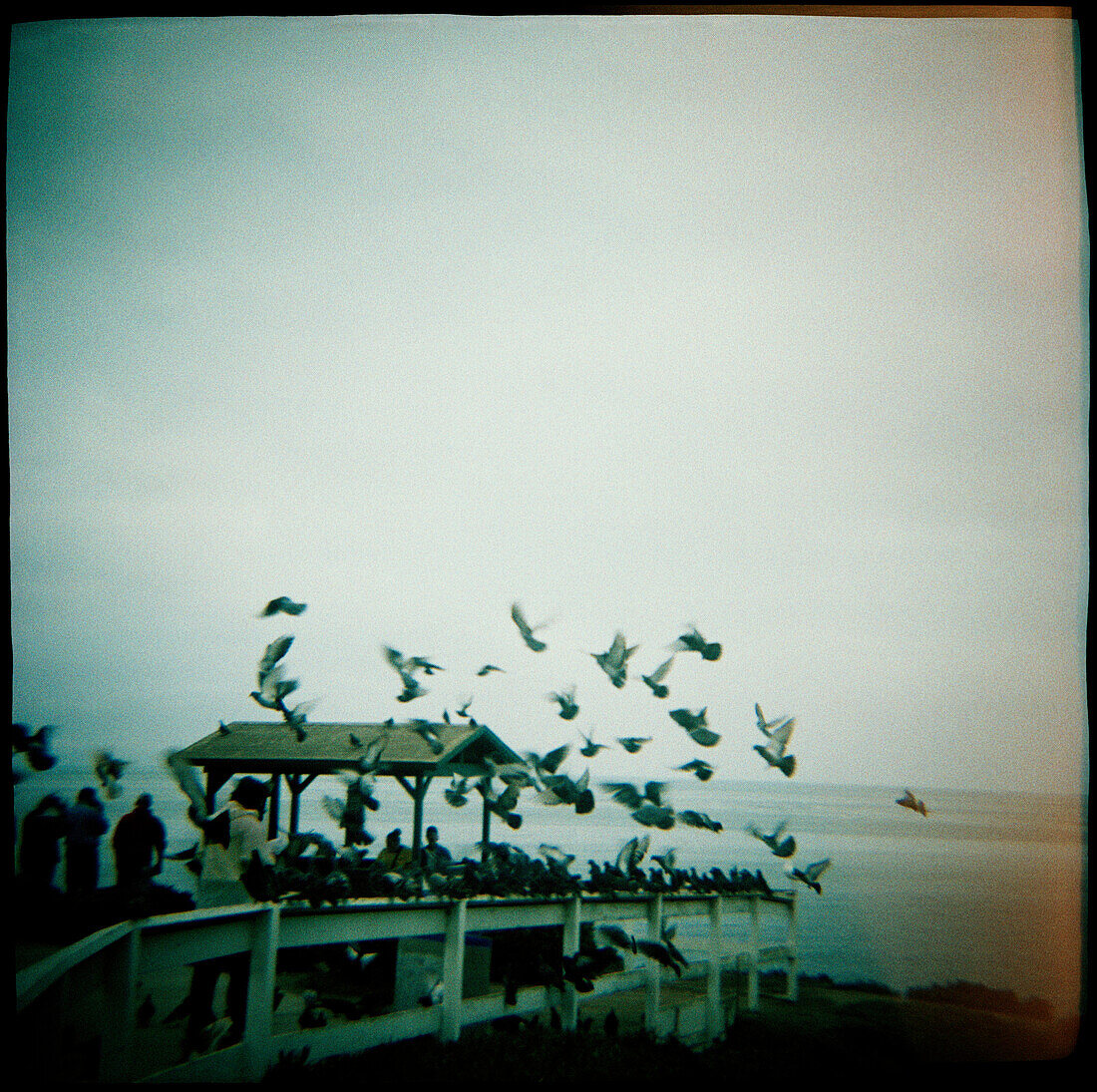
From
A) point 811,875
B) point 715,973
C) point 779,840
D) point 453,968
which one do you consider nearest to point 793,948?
point 715,973

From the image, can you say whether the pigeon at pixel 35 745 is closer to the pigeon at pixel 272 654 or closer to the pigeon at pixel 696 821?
the pigeon at pixel 272 654

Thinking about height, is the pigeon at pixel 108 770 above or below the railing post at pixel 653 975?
above

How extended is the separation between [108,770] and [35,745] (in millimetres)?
572

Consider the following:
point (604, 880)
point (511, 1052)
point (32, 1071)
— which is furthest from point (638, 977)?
point (32, 1071)

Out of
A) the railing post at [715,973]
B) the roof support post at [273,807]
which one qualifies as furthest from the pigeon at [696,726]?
the roof support post at [273,807]

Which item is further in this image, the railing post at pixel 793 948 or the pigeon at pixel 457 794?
the railing post at pixel 793 948

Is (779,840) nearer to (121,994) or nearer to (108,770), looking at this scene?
(121,994)

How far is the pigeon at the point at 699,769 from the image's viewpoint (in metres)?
3.25

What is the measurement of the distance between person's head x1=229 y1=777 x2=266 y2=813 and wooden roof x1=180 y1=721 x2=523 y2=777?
1.31 meters

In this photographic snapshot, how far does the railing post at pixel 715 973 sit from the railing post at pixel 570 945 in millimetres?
839

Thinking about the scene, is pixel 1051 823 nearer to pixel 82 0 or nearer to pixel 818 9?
pixel 818 9

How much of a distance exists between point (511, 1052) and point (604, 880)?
72 cm

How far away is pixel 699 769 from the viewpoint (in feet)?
10.9

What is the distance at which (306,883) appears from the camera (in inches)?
98.0
